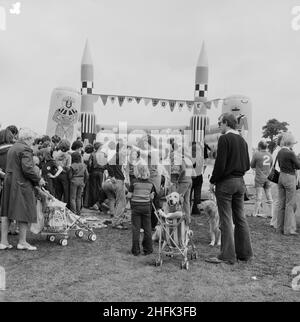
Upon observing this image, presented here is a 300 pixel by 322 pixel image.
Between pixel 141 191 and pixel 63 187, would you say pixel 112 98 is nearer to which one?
pixel 63 187

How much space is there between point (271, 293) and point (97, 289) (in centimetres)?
167

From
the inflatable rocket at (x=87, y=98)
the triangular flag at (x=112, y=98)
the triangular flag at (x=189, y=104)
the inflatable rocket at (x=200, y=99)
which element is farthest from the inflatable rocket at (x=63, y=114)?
the triangular flag at (x=189, y=104)

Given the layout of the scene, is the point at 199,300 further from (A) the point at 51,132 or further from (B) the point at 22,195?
(A) the point at 51,132

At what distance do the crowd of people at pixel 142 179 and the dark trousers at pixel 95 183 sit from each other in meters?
0.02

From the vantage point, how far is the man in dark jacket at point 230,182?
4773 mm

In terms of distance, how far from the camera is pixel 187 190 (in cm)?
646

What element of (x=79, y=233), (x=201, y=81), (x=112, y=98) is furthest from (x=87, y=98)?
(x=79, y=233)

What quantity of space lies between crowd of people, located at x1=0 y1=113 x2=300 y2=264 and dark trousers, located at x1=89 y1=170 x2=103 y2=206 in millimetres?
20

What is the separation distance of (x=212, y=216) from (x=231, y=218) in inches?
31.8

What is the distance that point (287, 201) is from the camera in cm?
686

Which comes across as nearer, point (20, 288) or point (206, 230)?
point (20, 288)

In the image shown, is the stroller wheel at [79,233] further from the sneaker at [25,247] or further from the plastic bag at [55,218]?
the sneaker at [25,247]

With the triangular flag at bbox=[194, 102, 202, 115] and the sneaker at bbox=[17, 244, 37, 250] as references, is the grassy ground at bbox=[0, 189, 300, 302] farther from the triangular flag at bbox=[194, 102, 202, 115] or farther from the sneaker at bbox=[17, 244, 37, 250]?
the triangular flag at bbox=[194, 102, 202, 115]
